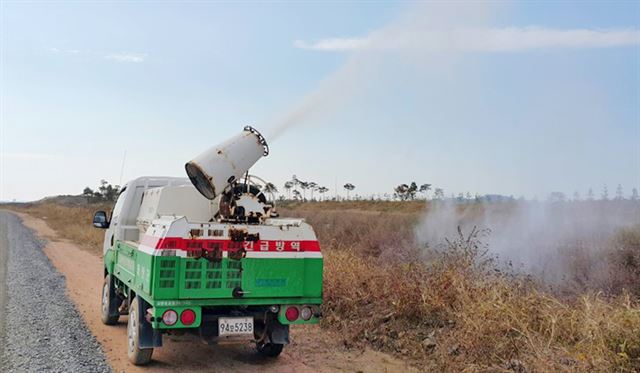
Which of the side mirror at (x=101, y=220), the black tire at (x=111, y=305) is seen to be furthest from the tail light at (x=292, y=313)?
the side mirror at (x=101, y=220)

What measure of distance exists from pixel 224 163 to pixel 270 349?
8.22ft

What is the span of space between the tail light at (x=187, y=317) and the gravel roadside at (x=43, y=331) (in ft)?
4.61

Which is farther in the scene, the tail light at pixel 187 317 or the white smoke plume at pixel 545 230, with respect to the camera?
the white smoke plume at pixel 545 230

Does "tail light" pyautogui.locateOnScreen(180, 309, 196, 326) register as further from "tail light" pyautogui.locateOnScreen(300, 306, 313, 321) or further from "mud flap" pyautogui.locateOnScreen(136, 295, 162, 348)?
"tail light" pyautogui.locateOnScreen(300, 306, 313, 321)

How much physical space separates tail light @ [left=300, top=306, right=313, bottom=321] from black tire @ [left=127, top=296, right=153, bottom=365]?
1.88 m

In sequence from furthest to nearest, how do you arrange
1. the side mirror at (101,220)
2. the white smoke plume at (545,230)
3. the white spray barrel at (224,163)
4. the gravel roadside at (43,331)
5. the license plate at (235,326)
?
the white smoke plume at (545,230) < the side mirror at (101,220) < the white spray barrel at (224,163) < the gravel roadside at (43,331) < the license plate at (235,326)

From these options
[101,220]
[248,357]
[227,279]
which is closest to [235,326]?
[227,279]

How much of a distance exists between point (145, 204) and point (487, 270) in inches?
218

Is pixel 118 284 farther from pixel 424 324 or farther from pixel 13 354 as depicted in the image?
pixel 424 324

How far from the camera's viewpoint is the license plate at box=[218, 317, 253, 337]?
6387mm

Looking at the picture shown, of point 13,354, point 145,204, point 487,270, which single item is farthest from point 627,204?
point 13,354

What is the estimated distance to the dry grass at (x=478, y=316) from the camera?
223 inches

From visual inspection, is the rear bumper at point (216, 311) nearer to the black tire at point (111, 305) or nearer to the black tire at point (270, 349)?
the black tire at point (270, 349)

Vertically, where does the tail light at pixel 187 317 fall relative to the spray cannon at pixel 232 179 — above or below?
below
